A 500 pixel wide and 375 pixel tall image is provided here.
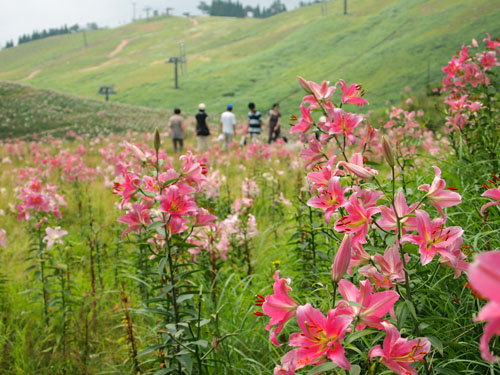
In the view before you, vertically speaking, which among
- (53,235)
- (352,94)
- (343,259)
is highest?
(352,94)

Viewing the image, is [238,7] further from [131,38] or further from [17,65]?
[17,65]

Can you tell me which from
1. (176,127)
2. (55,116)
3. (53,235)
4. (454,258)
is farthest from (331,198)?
(55,116)

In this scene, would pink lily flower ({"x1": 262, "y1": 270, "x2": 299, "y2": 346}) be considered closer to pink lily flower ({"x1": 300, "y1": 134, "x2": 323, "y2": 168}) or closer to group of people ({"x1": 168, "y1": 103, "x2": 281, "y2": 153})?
pink lily flower ({"x1": 300, "y1": 134, "x2": 323, "y2": 168})

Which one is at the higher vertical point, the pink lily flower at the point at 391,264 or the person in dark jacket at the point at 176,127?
the pink lily flower at the point at 391,264

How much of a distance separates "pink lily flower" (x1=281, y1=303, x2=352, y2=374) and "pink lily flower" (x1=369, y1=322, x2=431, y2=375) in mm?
121

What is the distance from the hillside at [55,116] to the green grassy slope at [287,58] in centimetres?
1382

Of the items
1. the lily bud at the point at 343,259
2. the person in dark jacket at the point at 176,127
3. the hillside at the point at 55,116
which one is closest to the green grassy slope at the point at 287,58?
the hillside at the point at 55,116

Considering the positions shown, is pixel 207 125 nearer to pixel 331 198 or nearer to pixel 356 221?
pixel 331 198

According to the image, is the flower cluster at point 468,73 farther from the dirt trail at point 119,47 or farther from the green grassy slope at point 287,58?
the dirt trail at point 119,47

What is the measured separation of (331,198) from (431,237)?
14.2 inches

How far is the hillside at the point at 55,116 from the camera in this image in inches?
760

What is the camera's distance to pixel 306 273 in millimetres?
3008

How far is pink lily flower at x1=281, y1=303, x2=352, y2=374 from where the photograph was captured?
1.01 metres

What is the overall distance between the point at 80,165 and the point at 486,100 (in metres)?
6.18
